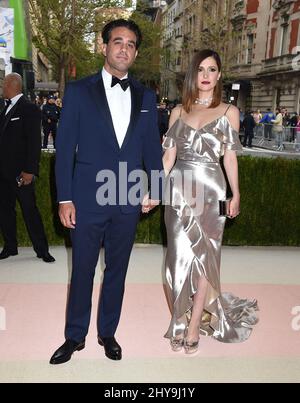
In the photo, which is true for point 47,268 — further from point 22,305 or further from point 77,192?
point 77,192

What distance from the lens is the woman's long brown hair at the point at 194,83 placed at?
317 centimetres

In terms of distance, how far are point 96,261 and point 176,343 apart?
93cm

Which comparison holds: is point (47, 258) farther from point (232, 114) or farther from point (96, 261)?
point (232, 114)

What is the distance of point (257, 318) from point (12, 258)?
300cm

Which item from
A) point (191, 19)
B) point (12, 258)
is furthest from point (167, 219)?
point (191, 19)

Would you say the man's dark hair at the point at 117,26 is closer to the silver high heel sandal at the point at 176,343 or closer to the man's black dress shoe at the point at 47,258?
the silver high heel sandal at the point at 176,343

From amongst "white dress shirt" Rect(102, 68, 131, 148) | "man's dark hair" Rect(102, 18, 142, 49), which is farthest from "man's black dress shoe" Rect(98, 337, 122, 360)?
"man's dark hair" Rect(102, 18, 142, 49)

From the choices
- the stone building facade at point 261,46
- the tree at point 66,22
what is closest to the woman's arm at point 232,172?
the tree at point 66,22

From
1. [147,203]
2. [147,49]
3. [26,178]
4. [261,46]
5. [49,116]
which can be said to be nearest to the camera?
[147,203]

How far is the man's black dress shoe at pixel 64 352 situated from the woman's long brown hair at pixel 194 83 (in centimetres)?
184

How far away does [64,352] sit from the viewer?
307 centimetres

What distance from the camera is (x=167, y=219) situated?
3416mm

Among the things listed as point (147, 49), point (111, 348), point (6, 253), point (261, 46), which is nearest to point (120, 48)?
point (111, 348)

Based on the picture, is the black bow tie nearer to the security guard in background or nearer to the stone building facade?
the security guard in background
